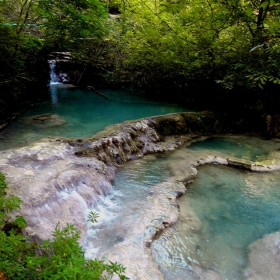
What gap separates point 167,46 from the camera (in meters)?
11.0

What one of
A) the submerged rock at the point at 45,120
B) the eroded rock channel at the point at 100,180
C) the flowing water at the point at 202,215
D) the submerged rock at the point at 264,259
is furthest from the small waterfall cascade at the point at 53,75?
the submerged rock at the point at 264,259

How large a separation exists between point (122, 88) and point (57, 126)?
8.97 meters

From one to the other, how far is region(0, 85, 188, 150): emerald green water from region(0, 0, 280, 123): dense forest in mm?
1183

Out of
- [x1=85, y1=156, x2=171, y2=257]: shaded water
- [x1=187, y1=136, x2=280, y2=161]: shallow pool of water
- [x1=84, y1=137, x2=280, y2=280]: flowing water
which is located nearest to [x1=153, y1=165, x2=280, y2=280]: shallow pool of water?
[x1=84, y1=137, x2=280, y2=280]: flowing water

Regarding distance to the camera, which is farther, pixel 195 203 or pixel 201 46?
pixel 201 46

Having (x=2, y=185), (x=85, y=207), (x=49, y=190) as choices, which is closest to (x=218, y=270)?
(x=85, y=207)

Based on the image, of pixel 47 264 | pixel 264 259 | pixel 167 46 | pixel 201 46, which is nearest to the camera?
pixel 47 264

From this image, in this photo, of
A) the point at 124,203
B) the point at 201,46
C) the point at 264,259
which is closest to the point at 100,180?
the point at 124,203

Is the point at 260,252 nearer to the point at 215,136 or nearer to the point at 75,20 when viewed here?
the point at 215,136

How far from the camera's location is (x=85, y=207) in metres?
5.00

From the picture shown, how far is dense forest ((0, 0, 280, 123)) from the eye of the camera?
7.68 meters

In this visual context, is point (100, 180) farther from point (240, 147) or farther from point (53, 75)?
point (53, 75)

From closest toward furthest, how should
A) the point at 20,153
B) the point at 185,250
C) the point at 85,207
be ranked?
the point at 185,250, the point at 85,207, the point at 20,153

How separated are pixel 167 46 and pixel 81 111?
15.2 feet
